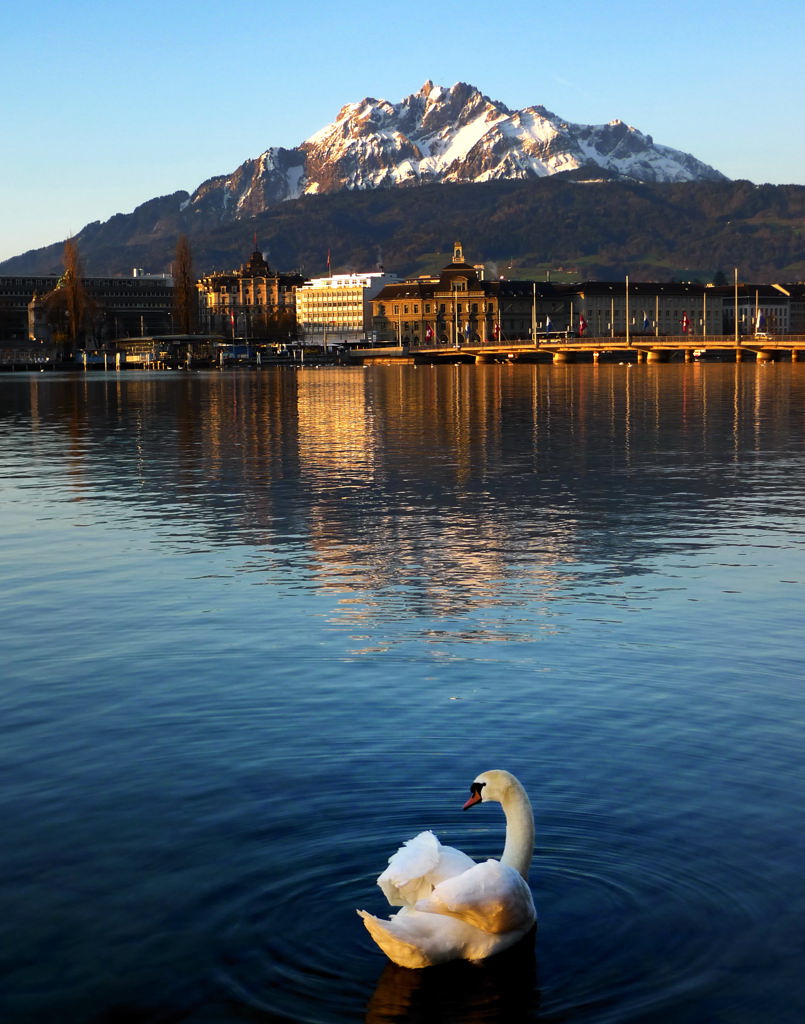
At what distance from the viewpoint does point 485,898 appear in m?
8.14

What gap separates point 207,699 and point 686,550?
39.8 feet

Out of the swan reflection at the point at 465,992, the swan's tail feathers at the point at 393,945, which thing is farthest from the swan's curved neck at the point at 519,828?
the swan's tail feathers at the point at 393,945

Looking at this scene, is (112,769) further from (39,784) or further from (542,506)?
(542,506)

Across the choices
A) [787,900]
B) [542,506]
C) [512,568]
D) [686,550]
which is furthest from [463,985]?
[542,506]

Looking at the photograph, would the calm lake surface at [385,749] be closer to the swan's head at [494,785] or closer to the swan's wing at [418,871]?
the swan's wing at [418,871]

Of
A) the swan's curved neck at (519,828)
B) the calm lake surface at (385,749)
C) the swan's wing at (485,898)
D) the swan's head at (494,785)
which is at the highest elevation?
the swan's head at (494,785)

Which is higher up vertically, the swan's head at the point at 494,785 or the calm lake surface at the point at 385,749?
the swan's head at the point at 494,785

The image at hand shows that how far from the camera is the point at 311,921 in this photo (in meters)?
9.34

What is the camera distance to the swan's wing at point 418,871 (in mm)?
8086

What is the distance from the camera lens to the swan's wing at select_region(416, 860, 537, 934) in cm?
803

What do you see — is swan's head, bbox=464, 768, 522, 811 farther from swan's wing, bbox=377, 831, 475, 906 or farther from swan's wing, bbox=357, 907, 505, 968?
swan's wing, bbox=357, 907, 505, 968

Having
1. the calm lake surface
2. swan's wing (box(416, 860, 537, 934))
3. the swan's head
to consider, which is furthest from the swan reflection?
the swan's head

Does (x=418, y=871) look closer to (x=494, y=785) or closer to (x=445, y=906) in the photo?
(x=445, y=906)

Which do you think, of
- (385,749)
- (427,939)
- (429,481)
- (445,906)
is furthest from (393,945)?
(429,481)
